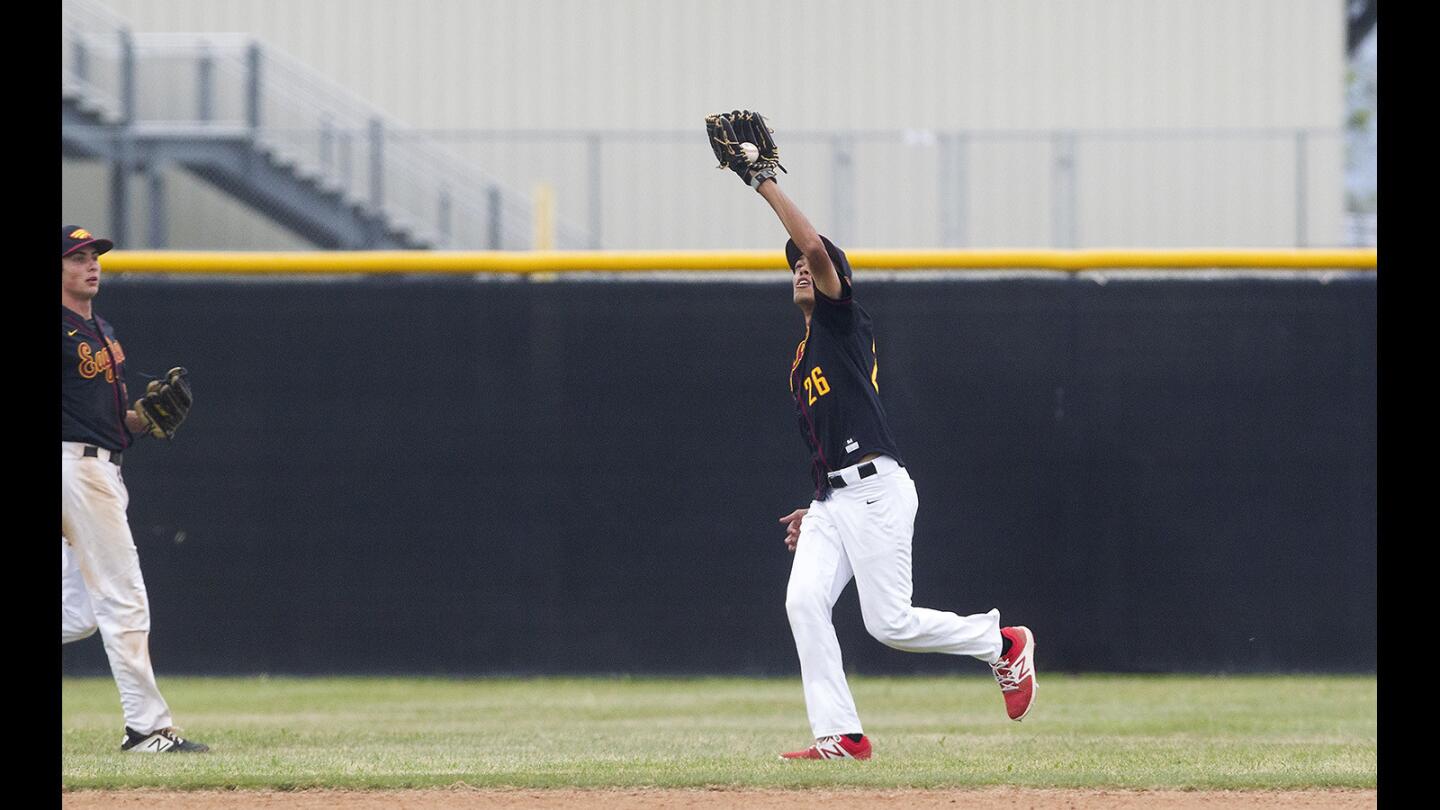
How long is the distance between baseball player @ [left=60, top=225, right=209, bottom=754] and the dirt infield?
39.5 inches

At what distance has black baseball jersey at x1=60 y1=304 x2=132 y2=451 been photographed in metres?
6.66

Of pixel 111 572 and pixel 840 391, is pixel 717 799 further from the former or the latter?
pixel 111 572

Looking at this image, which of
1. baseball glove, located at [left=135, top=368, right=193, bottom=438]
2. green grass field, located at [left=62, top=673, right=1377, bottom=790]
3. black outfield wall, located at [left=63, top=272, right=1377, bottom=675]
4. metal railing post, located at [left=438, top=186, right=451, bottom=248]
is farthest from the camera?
metal railing post, located at [left=438, top=186, right=451, bottom=248]

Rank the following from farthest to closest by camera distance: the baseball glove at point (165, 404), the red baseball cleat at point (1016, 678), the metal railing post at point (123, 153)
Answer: the metal railing post at point (123, 153) < the baseball glove at point (165, 404) < the red baseball cleat at point (1016, 678)

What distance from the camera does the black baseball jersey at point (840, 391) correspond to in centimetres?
618

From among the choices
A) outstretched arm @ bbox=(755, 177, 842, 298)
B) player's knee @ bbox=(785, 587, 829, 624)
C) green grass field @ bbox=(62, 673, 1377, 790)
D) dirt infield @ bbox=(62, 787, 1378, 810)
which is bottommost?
green grass field @ bbox=(62, 673, 1377, 790)

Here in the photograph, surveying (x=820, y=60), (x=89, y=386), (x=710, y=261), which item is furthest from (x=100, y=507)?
(x=820, y=60)

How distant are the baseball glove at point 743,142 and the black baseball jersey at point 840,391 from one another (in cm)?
48

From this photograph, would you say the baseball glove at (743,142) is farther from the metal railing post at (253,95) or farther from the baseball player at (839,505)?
the metal railing post at (253,95)

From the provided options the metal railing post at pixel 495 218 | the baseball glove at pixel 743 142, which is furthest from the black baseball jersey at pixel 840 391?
the metal railing post at pixel 495 218

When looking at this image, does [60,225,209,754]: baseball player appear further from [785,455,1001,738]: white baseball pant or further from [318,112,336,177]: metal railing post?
[318,112,336,177]: metal railing post

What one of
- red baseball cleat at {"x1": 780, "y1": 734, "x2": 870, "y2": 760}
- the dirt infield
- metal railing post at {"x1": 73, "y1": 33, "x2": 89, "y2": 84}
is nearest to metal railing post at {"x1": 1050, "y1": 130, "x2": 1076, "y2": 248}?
red baseball cleat at {"x1": 780, "y1": 734, "x2": 870, "y2": 760}
